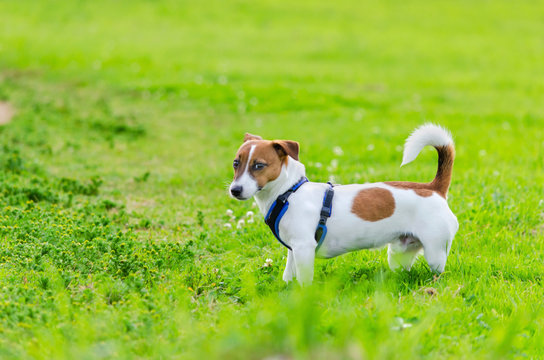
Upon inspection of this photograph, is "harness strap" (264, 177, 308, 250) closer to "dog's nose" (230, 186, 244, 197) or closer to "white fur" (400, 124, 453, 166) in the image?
"dog's nose" (230, 186, 244, 197)

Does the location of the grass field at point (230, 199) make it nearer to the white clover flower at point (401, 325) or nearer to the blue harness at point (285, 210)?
the white clover flower at point (401, 325)

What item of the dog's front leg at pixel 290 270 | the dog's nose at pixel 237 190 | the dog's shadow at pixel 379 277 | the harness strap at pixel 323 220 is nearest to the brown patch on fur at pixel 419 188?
the harness strap at pixel 323 220

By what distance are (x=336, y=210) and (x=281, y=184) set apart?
52 centimetres

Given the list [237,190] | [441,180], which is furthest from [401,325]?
[441,180]

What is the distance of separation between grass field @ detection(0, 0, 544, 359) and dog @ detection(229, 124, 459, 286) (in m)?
0.32

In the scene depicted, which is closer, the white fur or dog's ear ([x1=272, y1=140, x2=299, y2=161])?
dog's ear ([x1=272, y1=140, x2=299, y2=161])

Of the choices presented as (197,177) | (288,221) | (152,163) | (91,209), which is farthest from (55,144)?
(288,221)

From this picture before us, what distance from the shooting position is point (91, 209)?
7230mm

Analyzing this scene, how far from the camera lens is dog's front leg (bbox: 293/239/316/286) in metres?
4.86

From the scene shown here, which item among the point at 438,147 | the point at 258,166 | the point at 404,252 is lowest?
the point at 404,252

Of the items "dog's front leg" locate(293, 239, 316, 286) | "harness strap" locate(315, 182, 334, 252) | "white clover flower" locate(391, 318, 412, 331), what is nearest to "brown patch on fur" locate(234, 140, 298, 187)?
"harness strap" locate(315, 182, 334, 252)

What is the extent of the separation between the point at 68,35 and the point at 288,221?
2310cm

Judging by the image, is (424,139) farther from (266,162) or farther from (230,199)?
(230,199)

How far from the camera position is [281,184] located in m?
5.09
